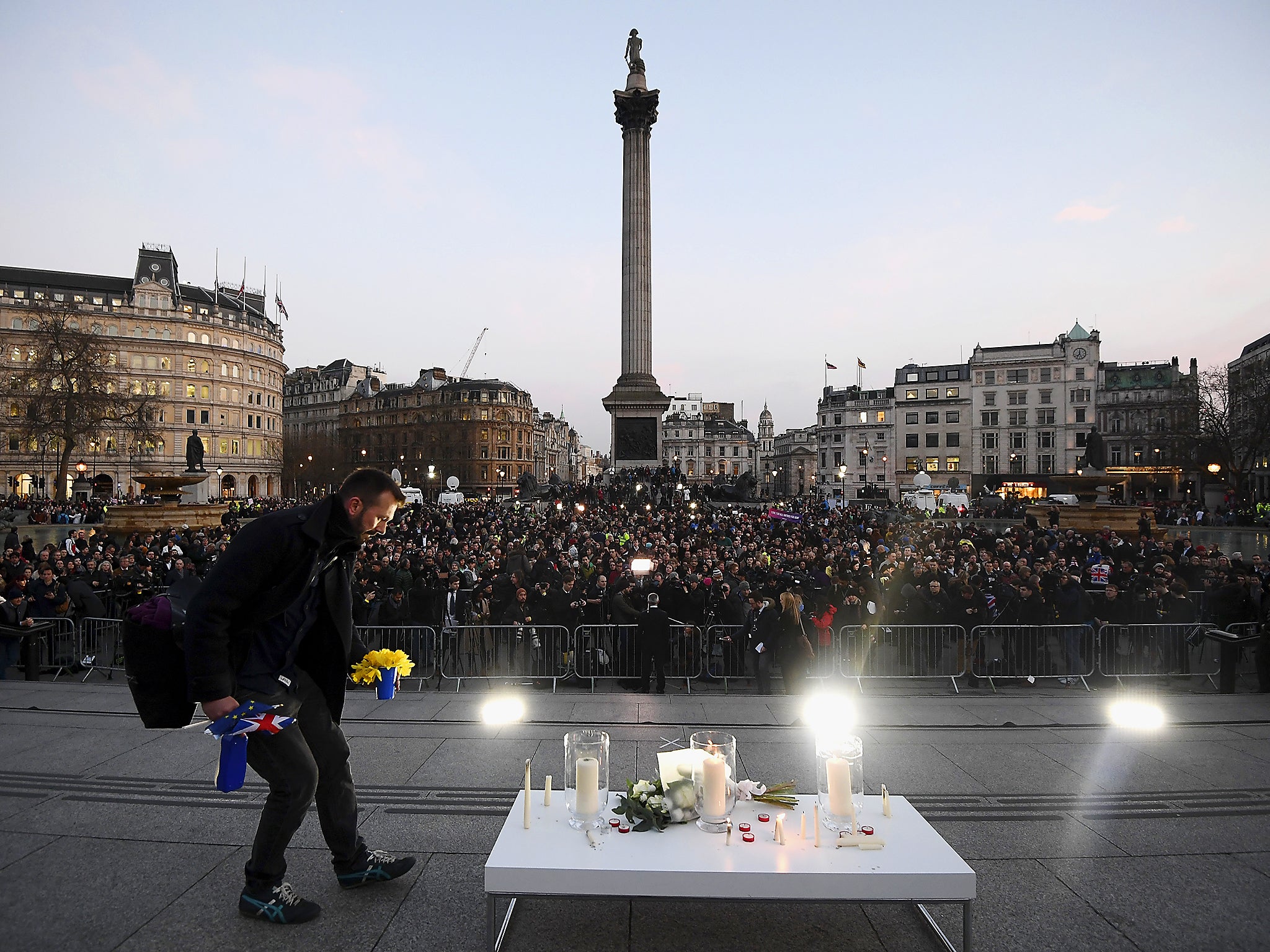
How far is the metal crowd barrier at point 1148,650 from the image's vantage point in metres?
10.2

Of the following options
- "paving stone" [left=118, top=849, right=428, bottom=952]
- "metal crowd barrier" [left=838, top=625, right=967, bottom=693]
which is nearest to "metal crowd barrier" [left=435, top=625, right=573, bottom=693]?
"metal crowd barrier" [left=838, top=625, right=967, bottom=693]

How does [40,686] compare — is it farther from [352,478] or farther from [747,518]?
[747,518]

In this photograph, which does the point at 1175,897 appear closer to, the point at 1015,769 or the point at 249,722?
the point at 1015,769

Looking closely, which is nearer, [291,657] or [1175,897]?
[291,657]

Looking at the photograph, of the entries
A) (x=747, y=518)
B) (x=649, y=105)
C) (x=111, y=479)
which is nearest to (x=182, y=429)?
(x=111, y=479)

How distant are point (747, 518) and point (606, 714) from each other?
2156 centimetres

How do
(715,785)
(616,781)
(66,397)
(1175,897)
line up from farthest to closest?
(66,397), (616,781), (1175,897), (715,785)

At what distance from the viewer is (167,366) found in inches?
3142

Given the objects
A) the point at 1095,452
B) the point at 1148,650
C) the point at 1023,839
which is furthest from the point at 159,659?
the point at 1095,452

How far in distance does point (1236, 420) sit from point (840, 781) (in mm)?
63809

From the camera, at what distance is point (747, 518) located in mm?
29094

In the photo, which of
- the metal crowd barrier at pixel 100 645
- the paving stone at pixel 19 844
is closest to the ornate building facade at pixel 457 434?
the metal crowd barrier at pixel 100 645

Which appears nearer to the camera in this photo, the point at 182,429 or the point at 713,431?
the point at 182,429

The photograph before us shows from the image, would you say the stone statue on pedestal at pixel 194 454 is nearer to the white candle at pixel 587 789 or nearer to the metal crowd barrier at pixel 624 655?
the metal crowd barrier at pixel 624 655
